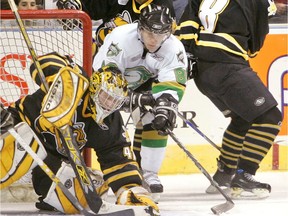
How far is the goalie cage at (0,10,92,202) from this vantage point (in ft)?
14.2

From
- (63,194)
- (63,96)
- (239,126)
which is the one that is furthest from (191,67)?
(63,96)

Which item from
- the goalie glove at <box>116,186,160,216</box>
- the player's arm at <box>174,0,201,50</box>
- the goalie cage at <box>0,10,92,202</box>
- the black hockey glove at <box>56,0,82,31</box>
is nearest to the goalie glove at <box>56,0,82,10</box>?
the black hockey glove at <box>56,0,82,31</box>

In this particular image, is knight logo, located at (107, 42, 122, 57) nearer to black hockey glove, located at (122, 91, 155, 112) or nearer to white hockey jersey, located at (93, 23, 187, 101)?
white hockey jersey, located at (93, 23, 187, 101)

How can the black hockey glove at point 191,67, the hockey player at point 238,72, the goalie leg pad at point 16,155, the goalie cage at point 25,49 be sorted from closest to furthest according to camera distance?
the goalie leg pad at point 16,155 → the goalie cage at point 25,49 → the hockey player at point 238,72 → the black hockey glove at point 191,67

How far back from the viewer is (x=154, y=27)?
13.4 feet

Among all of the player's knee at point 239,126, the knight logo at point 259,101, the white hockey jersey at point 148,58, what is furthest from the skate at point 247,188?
the white hockey jersey at point 148,58

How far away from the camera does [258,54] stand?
5.29 metres

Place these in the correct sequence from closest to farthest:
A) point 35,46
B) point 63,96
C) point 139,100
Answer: point 63,96 → point 139,100 → point 35,46

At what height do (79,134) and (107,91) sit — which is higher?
(107,91)

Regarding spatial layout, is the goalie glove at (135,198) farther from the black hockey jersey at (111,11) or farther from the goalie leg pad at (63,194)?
the black hockey jersey at (111,11)

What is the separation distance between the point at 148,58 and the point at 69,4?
48 centimetres

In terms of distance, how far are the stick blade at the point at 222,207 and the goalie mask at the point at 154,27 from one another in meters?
0.70

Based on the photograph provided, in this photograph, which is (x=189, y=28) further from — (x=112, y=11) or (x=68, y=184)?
(x=68, y=184)

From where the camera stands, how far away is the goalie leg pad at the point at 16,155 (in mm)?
3871
